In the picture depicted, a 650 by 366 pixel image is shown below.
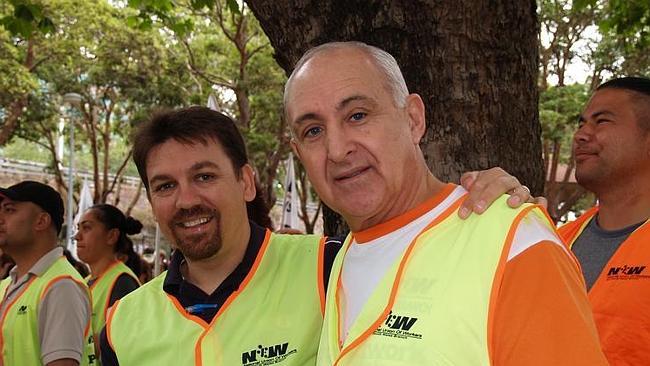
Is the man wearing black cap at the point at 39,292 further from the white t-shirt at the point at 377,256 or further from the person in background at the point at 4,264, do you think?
the person in background at the point at 4,264

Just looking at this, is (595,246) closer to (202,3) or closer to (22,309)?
(22,309)

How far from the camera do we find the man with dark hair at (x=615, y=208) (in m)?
2.89

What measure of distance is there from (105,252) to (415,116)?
15.0 ft

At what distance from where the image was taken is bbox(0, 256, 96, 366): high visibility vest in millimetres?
4297

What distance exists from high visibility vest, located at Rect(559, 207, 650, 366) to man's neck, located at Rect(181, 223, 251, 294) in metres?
1.38

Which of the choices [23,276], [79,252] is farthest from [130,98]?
[23,276]

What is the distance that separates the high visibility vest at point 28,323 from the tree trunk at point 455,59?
2310 mm

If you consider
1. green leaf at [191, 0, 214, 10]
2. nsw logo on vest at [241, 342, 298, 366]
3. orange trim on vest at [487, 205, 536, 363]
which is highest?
green leaf at [191, 0, 214, 10]

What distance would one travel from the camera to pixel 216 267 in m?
2.83

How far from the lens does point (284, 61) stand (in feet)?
11.7

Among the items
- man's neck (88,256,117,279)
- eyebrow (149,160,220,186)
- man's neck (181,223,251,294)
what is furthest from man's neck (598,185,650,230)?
man's neck (88,256,117,279)

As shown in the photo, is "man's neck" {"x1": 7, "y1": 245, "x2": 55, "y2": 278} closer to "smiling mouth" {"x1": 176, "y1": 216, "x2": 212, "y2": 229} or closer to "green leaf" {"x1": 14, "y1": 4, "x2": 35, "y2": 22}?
"green leaf" {"x1": 14, "y1": 4, "x2": 35, "y2": 22}

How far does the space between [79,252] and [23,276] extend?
1.60 meters

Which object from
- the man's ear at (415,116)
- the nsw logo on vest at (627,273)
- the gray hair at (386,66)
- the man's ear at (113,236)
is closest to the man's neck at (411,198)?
the man's ear at (415,116)
